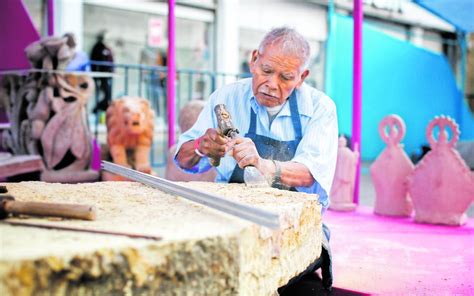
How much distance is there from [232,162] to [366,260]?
921 millimetres

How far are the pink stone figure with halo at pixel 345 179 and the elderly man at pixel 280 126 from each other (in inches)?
85.8

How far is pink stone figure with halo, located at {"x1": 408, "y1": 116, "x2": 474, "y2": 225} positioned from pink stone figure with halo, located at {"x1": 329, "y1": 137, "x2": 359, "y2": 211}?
0.56 m

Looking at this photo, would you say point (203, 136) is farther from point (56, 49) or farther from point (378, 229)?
point (56, 49)

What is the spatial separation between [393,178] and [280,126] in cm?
217

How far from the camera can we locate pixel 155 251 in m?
1.21

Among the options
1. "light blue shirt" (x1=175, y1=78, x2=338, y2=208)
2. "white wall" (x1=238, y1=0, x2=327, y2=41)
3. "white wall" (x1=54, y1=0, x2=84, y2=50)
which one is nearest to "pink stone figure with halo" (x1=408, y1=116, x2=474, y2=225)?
"light blue shirt" (x1=175, y1=78, x2=338, y2=208)

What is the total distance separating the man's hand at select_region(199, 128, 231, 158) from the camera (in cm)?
220

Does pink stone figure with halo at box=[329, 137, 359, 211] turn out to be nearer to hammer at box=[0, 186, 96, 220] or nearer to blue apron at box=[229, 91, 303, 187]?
blue apron at box=[229, 91, 303, 187]

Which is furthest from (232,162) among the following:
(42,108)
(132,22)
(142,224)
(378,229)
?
(132,22)

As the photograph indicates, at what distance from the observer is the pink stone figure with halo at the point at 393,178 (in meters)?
4.32

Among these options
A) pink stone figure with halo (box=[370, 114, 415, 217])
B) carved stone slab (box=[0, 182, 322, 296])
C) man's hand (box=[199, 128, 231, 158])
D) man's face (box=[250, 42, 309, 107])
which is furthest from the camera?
pink stone figure with halo (box=[370, 114, 415, 217])

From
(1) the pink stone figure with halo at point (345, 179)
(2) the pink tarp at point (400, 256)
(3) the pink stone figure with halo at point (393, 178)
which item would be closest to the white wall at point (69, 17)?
(1) the pink stone figure with halo at point (345, 179)

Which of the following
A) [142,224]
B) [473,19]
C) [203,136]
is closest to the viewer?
[142,224]

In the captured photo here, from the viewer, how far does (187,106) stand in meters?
4.65
